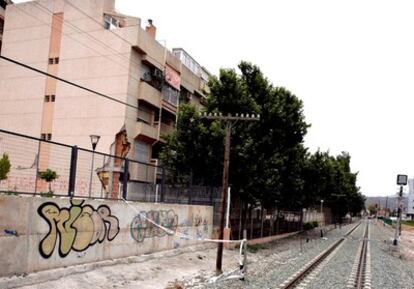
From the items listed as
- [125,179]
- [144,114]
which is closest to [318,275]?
[125,179]

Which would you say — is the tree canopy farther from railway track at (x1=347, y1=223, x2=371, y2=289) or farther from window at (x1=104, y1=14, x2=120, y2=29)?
window at (x1=104, y1=14, x2=120, y2=29)

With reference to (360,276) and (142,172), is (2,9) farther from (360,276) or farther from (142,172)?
(360,276)

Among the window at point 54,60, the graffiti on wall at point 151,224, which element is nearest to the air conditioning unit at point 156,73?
the window at point 54,60

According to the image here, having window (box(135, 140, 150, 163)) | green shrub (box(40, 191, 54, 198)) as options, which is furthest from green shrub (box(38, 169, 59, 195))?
window (box(135, 140, 150, 163))

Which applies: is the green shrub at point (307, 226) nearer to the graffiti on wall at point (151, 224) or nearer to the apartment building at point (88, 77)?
the apartment building at point (88, 77)

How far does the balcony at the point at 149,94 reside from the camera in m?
36.8

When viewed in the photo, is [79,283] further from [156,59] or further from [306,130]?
[156,59]

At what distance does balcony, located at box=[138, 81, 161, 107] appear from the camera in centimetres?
3675

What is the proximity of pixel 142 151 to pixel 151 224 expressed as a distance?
19728mm

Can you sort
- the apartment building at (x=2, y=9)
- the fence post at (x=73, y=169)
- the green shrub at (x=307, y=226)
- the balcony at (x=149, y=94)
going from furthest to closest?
the green shrub at (x=307, y=226)
the apartment building at (x=2, y=9)
the balcony at (x=149, y=94)
the fence post at (x=73, y=169)

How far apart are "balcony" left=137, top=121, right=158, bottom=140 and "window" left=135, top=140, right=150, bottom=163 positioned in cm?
91

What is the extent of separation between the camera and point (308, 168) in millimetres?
40000

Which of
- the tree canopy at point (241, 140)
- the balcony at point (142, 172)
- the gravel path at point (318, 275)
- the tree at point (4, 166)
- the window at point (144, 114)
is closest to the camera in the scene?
the tree at point (4, 166)

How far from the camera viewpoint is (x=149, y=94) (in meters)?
37.6
